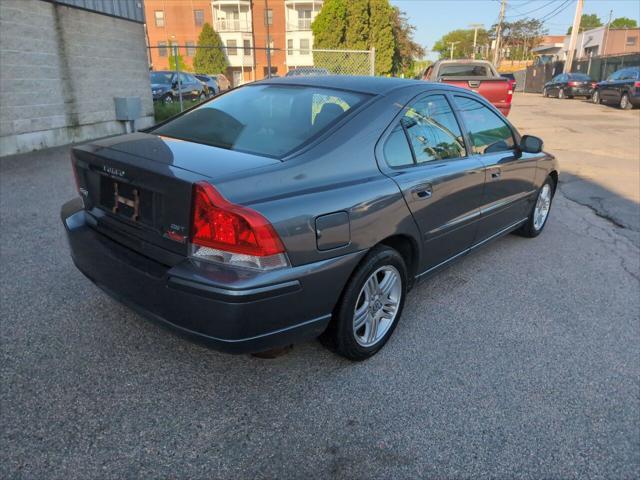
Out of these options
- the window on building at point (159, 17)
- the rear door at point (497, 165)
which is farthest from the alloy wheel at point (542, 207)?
the window on building at point (159, 17)

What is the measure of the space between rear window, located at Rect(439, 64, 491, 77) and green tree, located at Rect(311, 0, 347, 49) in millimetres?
18102

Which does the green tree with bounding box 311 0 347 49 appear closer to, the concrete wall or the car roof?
the concrete wall

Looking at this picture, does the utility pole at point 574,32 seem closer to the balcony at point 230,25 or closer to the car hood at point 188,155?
the balcony at point 230,25

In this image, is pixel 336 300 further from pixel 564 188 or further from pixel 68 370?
pixel 564 188

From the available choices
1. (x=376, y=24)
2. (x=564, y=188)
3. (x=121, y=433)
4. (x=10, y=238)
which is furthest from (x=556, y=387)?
(x=376, y=24)

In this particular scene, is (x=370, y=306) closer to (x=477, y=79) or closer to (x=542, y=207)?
(x=542, y=207)

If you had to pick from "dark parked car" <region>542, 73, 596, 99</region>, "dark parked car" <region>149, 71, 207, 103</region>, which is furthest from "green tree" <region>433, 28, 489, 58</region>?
"dark parked car" <region>149, 71, 207, 103</region>

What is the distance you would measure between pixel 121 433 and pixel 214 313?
28.6 inches

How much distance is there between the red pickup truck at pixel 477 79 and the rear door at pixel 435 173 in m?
7.91

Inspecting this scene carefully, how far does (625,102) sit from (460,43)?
280ft

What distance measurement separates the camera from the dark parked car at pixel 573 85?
2794cm

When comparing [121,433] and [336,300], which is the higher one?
[336,300]

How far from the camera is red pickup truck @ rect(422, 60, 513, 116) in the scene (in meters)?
12.1

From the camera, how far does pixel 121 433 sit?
2232mm
